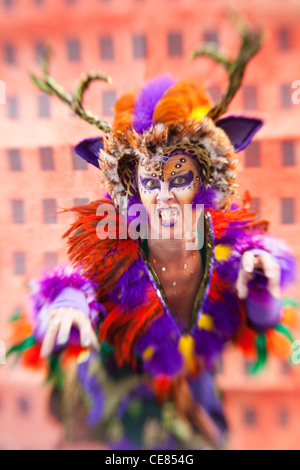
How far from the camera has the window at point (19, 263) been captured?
71cm

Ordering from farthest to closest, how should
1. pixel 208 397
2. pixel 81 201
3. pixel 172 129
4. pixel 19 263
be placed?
pixel 208 397, pixel 19 263, pixel 81 201, pixel 172 129

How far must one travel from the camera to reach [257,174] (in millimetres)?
638

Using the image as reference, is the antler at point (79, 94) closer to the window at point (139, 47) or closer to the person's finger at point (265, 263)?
the window at point (139, 47)

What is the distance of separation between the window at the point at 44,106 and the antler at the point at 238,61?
31 cm

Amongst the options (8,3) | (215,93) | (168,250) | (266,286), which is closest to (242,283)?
(266,286)

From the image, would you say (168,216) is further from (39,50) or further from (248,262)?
(39,50)

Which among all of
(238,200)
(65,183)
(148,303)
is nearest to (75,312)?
(148,303)

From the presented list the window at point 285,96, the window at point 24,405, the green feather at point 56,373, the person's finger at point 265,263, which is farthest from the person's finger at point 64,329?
the window at point 285,96

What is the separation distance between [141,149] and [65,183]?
0.59ft

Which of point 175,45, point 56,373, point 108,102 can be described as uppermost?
point 175,45

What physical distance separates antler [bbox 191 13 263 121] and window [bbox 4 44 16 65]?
1.28 feet

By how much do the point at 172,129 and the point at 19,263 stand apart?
440 millimetres

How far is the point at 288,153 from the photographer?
67 centimetres
